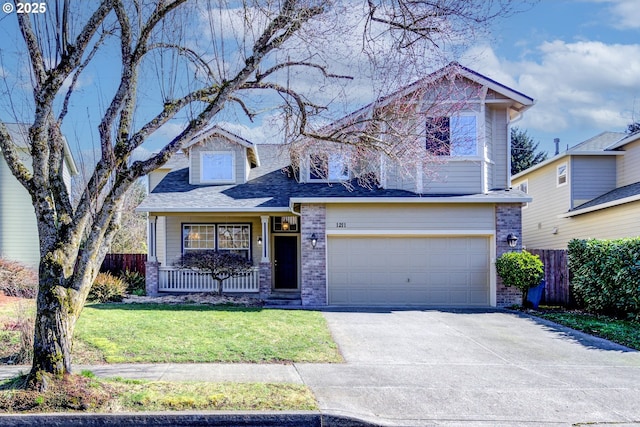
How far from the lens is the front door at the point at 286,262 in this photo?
17.5 m

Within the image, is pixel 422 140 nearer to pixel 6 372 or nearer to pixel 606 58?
pixel 6 372

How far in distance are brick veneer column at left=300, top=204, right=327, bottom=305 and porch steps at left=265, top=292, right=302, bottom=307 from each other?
59cm

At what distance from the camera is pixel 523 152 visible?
114 ft

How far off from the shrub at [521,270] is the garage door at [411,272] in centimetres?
85

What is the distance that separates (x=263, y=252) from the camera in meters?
Result: 15.9

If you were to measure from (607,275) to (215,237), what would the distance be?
11.7 m

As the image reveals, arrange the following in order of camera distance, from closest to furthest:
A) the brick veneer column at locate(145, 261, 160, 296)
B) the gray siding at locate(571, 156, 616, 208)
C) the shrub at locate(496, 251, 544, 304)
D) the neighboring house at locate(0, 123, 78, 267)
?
the shrub at locate(496, 251, 544, 304) < the brick veneer column at locate(145, 261, 160, 296) < the gray siding at locate(571, 156, 616, 208) < the neighboring house at locate(0, 123, 78, 267)

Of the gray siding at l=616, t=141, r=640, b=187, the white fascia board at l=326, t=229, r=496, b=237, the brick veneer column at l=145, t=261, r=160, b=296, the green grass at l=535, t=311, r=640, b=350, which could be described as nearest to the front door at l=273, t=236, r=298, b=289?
the white fascia board at l=326, t=229, r=496, b=237

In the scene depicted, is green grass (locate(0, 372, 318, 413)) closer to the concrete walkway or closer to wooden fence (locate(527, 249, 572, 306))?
the concrete walkway

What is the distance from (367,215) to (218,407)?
30.5ft

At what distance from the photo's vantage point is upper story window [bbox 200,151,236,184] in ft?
57.5

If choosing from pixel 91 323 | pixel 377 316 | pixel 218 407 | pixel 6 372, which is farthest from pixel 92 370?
pixel 377 316

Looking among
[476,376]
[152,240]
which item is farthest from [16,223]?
[476,376]

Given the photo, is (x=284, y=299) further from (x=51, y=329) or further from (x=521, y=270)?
(x=51, y=329)
